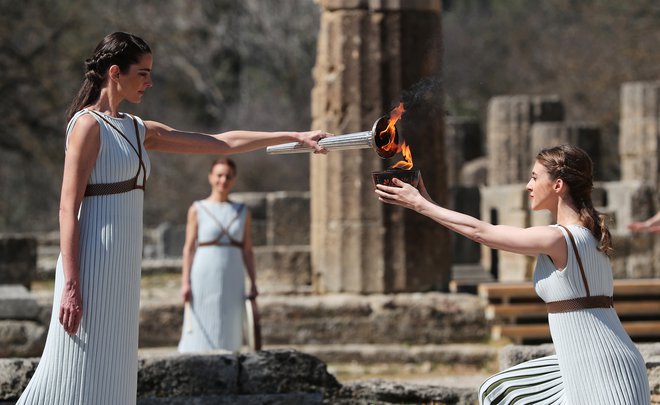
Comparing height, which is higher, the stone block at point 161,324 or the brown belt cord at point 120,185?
the brown belt cord at point 120,185

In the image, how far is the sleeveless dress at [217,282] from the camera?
877 cm

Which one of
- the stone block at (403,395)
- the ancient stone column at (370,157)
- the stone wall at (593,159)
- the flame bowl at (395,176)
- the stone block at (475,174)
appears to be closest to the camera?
the flame bowl at (395,176)

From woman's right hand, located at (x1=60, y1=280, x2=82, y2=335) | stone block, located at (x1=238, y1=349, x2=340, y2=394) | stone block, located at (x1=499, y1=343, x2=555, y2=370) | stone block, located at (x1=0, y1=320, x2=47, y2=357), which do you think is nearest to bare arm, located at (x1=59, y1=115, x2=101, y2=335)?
woman's right hand, located at (x1=60, y1=280, x2=82, y2=335)

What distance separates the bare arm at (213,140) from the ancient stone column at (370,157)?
5.65m

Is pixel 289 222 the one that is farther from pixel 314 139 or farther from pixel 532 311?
pixel 314 139

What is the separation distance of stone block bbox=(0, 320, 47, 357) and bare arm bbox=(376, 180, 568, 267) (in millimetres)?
5361

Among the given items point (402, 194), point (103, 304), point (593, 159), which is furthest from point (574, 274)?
point (593, 159)

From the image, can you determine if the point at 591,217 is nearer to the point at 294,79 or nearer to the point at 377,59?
the point at 377,59

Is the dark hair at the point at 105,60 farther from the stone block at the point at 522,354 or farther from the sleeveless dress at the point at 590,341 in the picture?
the stone block at the point at 522,354

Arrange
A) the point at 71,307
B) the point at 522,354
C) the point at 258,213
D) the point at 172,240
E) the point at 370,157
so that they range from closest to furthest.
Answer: the point at 71,307 < the point at 522,354 < the point at 370,157 < the point at 258,213 < the point at 172,240

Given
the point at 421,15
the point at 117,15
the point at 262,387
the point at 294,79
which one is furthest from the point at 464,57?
the point at 262,387

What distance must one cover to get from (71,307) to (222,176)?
422 cm

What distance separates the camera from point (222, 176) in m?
8.69

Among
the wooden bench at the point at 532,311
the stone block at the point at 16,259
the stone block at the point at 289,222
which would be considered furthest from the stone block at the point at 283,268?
the wooden bench at the point at 532,311
